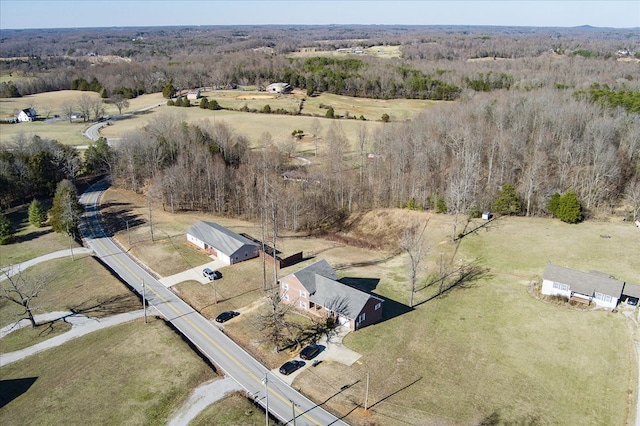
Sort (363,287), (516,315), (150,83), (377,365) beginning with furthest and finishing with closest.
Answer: (150,83), (363,287), (516,315), (377,365)

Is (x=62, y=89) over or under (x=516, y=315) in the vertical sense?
over

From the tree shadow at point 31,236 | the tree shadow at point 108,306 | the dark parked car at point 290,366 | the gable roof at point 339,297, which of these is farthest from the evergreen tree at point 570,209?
the tree shadow at point 31,236

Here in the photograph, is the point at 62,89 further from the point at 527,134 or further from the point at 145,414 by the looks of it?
the point at 145,414

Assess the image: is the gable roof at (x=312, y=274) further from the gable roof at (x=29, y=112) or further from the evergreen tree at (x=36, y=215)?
the gable roof at (x=29, y=112)

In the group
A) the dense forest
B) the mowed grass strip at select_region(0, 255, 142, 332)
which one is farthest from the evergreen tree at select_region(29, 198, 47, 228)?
the mowed grass strip at select_region(0, 255, 142, 332)

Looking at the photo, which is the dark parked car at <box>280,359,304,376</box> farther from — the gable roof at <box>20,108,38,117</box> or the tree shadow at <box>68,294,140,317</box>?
the gable roof at <box>20,108,38,117</box>

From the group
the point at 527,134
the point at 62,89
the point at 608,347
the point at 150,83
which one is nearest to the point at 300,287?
the point at 608,347

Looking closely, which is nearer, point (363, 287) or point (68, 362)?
point (68, 362)
